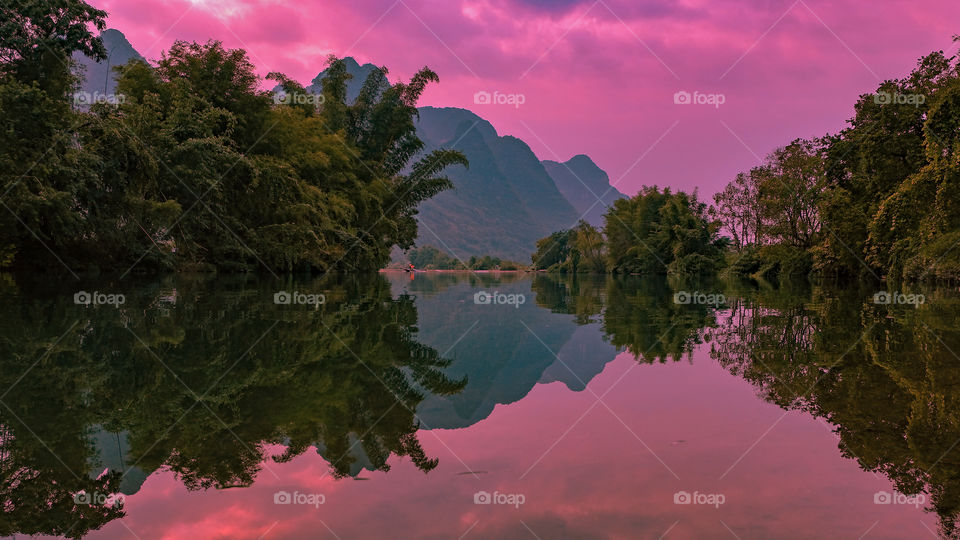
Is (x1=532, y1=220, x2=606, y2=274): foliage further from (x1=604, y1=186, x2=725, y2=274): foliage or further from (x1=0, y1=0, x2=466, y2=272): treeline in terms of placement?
(x1=0, y1=0, x2=466, y2=272): treeline

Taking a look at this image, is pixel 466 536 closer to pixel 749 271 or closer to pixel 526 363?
pixel 526 363

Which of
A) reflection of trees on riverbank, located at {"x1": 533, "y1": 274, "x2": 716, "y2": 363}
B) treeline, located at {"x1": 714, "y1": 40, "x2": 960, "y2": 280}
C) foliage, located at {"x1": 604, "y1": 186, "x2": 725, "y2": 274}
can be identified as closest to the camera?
reflection of trees on riverbank, located at {"x1": 533, "y1": 274, "x2": 716, "y2": 363}

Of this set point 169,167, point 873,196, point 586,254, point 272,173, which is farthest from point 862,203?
point 586,254

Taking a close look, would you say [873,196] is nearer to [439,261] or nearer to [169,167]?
[169,167]

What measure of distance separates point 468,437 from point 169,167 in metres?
25.9

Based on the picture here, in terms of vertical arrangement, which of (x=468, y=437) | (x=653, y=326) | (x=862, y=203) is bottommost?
(x=468, y=437)

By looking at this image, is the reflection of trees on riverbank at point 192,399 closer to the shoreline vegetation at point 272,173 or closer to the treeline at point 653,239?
the shoreline vegetation at point 272,173

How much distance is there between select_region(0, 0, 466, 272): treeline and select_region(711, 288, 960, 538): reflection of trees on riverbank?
66.5 ft

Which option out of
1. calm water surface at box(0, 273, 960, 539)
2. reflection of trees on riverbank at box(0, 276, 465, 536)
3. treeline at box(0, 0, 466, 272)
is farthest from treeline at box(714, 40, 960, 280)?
treeline at box(0, 0, 466, 272)

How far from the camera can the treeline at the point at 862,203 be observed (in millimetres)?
17906

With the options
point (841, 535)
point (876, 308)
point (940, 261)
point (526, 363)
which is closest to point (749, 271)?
point (940, 261)

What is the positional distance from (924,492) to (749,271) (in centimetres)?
5315

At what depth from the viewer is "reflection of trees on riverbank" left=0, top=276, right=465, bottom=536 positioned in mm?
3221

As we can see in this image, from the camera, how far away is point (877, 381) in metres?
5.53
